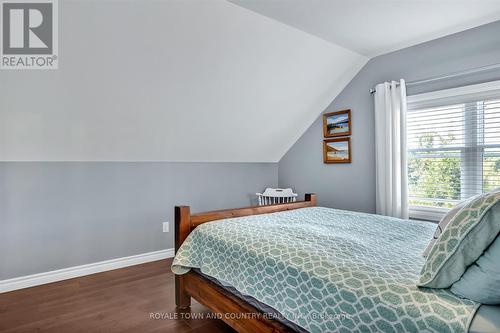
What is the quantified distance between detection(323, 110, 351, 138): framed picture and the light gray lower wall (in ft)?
4.92

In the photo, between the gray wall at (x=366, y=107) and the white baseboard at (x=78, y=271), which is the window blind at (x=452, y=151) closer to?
the gray wall at (x=366, y=107)

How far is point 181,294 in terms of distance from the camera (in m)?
2.21

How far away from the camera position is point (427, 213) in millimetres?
2922

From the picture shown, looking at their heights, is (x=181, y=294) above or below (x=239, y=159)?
below

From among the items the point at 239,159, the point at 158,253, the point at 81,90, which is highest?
the point at 81,90

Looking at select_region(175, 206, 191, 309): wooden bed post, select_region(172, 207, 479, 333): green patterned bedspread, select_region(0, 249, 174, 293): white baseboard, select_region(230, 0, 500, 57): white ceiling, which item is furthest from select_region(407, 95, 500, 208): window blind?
select_region(0, 249, 174, 293): white baseboard

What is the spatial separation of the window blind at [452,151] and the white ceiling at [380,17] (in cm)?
65

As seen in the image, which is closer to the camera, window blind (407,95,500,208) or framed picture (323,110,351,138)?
window blind (407,95,500,208)

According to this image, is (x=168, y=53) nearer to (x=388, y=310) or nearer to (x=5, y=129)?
(x=5, y=129)

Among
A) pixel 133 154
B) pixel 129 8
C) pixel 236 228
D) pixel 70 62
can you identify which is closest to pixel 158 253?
pixel 133 154

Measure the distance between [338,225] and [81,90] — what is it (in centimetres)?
225

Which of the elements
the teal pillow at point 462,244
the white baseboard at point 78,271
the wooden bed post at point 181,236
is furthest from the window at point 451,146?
the white baseboard at point 78,271

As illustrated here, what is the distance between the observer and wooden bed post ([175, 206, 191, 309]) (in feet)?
7.03

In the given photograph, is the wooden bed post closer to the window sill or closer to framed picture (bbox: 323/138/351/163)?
framed picture (bbox: 323/138/351/163)
